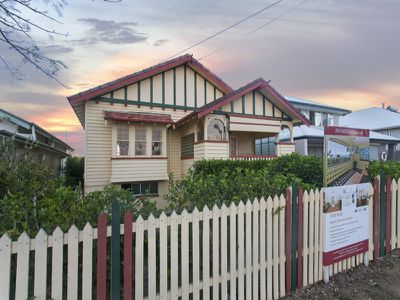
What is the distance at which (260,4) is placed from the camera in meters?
10.0

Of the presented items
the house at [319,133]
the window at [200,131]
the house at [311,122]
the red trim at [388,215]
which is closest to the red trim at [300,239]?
the red trim at [388,215]

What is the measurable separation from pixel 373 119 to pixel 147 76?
1295 inches

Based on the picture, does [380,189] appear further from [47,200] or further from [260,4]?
[260,4]

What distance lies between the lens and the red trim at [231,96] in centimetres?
1189

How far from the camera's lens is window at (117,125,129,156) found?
12930 mm

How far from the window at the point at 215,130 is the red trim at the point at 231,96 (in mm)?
764

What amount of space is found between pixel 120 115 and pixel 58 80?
872 centimetres

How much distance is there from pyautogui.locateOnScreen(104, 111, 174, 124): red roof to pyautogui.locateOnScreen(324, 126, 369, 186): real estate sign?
957 cm

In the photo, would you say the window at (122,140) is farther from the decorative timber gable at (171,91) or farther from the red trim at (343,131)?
the red trim at (343,131)

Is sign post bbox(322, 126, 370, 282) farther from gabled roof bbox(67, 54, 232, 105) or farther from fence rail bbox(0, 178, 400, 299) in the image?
gabled roof bbox(67, 54, 232, 105)

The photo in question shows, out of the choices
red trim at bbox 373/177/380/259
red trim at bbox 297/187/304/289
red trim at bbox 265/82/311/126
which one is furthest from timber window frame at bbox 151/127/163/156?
red trim at bbox 297/187/304/289

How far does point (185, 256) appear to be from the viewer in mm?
3146

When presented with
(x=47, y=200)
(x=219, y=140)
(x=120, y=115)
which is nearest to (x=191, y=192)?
(x=47, y=200)

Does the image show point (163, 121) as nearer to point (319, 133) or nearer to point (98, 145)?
point (98, 145)
